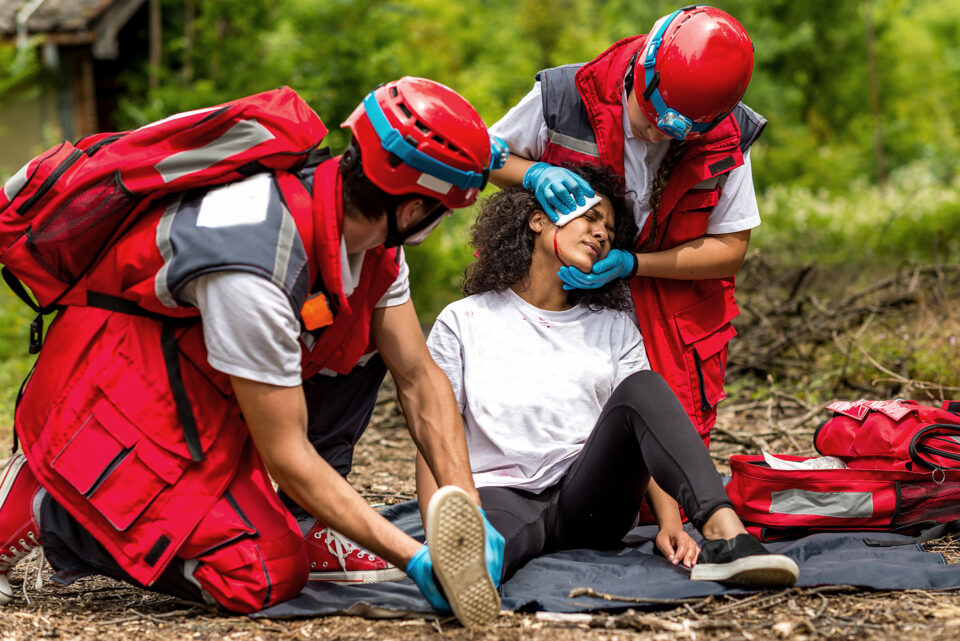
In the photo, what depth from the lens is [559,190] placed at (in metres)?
3.15

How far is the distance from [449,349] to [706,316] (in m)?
0.91

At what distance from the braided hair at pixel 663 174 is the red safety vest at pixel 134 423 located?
1.26 metres

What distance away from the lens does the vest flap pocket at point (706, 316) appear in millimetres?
3305

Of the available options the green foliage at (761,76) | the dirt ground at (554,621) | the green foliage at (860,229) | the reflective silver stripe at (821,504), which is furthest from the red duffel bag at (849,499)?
the green foliage at (860,229)

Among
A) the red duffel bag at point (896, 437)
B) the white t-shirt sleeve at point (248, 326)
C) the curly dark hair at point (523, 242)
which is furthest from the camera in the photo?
the curly dark hair at point (523, 242)

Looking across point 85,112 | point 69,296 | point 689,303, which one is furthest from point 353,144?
point 85,112

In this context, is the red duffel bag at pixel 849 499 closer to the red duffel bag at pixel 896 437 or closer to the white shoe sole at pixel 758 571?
the red duffel bag at pixel 896 437

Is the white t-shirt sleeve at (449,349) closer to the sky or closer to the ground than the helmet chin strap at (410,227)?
closer to the ground

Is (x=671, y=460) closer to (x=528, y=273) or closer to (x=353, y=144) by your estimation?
(x=528, y=273)

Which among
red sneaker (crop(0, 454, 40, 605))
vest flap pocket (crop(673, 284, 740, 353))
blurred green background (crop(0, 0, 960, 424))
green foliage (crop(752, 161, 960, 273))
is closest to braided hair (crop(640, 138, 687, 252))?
vest flap pocket (crop(673, 284, 740, 353))

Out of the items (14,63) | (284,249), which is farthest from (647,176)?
(14,63)

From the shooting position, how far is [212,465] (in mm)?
2490

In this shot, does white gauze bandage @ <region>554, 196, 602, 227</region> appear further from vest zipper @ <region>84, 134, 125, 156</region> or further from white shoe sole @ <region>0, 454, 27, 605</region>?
white shoe sole @ <region>0, 454, 27, 605</region>

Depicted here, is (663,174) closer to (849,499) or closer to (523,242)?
(523,242)
